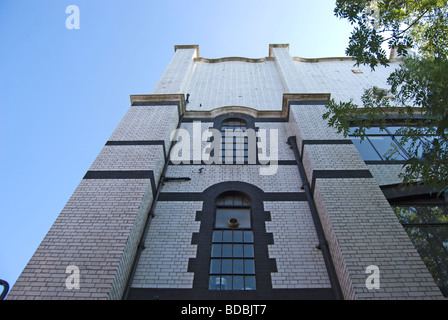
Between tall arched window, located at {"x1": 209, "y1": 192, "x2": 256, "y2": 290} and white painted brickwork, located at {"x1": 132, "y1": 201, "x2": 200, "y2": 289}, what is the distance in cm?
47

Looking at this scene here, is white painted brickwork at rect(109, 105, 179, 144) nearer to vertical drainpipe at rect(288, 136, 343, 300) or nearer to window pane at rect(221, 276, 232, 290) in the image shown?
vertical drainpipe at rect(288, 136, 343, 300)

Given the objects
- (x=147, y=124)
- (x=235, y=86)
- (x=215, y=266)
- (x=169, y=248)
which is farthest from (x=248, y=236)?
(x=235, y=86)

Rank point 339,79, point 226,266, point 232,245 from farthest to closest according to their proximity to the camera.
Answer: point 339,79 < point 232,245 < point 226,266

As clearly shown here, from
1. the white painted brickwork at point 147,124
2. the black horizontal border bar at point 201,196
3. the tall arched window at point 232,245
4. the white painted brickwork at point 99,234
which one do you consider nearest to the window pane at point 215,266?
the tall arched window at point 232,245

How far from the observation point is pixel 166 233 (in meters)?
6.72

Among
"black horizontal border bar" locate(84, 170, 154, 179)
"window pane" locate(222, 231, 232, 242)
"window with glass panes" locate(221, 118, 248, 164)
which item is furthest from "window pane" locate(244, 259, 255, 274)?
"window with glass panes" locate(221, 118, 248, 164)

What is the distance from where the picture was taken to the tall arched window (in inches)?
230

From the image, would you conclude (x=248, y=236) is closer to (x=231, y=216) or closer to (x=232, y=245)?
(x=232, y=245)

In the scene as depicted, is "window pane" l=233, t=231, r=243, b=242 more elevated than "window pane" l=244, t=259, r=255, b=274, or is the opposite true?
"window pane" l=233, t=231, r=243, b=242

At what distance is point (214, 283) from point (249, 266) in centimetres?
78

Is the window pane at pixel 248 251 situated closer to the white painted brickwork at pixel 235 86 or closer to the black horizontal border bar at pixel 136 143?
the black horizontal border bar at pixel 136 143

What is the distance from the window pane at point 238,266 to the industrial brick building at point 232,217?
23 mm

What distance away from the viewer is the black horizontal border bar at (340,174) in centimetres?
700

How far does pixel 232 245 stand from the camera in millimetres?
6574
